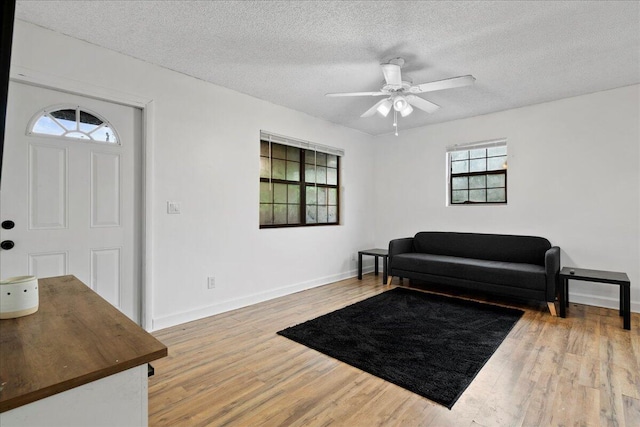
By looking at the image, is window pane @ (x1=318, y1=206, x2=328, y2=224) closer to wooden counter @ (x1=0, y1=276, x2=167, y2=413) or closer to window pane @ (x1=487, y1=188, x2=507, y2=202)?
window pane @ (x1=487, y1=188, x2=507, y2=202)

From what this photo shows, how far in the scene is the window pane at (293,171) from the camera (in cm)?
432

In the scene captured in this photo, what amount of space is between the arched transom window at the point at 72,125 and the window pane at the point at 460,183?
Answer: 4.35 meters

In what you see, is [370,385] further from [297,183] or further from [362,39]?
[297,183]

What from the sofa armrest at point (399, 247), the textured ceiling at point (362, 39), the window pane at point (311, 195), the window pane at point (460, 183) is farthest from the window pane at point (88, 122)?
the window pane at point (460, 183)

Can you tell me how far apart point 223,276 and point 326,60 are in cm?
243

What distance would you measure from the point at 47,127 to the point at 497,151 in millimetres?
4992

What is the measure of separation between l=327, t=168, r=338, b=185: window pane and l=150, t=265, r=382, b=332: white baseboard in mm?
1458

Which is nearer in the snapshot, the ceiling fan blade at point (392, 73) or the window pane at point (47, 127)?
the window pane at point (47, 127)

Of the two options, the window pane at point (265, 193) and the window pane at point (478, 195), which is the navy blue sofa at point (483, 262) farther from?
the window pane at point (265, 193)

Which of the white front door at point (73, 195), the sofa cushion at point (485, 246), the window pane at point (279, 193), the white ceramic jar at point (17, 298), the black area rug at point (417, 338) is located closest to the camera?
the white ceramic jar at point (17, 298)

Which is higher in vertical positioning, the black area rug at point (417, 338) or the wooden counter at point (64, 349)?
the wooden counter at point (64, 349)

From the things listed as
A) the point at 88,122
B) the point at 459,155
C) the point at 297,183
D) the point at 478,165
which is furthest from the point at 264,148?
the point at 478,165

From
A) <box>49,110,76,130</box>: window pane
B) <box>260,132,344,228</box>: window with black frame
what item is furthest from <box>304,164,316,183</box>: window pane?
<box>49,110,76,130</box>: window pane

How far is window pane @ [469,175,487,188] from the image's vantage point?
14.8 ft
